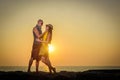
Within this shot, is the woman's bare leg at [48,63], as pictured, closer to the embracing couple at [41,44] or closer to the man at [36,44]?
the embracing couple at [41,44]

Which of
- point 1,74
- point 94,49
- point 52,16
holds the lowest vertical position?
point 1,74

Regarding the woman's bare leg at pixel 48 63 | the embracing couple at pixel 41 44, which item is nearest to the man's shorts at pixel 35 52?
the embracing couple at pixel 41 44

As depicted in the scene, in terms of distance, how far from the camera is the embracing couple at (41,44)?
16.0 ft

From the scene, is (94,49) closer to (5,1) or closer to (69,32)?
(69,32)

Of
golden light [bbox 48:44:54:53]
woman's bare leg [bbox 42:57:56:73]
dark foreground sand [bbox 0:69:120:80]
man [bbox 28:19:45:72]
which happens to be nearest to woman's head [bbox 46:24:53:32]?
man [bbox 28:19:45:72]

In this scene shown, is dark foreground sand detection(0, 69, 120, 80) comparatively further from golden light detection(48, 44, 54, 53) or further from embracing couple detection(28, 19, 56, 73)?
golden light detection(48, 44, 54, 53)

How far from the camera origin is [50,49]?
4898 mm

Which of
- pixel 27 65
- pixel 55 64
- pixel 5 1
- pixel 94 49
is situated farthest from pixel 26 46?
pixel 94 49

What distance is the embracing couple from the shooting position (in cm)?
486

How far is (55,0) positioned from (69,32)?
0.69 metres

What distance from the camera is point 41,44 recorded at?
4895mm

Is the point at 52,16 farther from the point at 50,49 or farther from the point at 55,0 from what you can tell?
the point at 50,49

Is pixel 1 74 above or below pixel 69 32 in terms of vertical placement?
below

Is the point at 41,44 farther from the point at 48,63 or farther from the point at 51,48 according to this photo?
the point at 48,63
